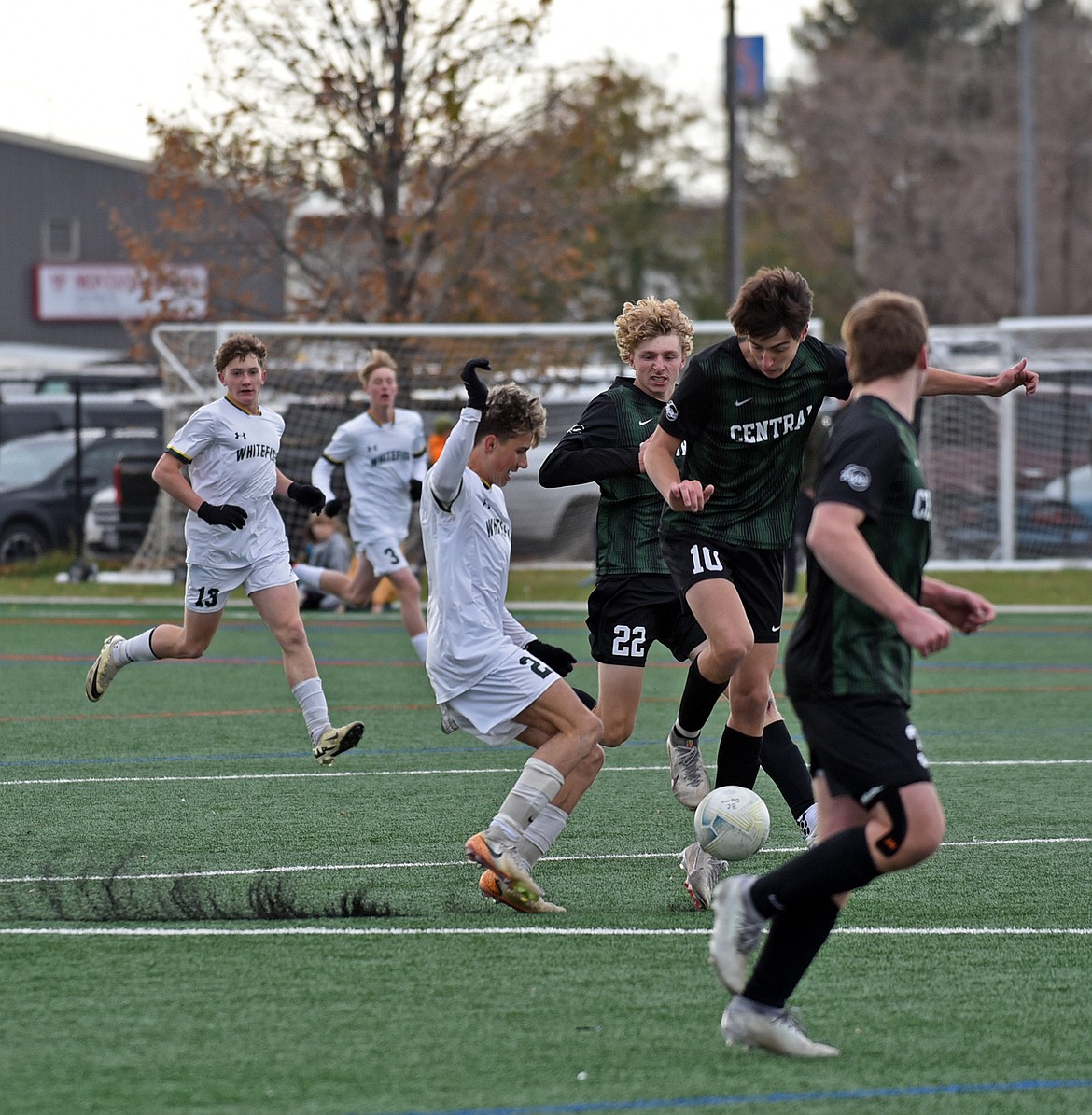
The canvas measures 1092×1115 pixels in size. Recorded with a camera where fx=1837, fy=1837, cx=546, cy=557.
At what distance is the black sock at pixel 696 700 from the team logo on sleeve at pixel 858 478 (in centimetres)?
248

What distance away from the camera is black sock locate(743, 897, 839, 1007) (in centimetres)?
433

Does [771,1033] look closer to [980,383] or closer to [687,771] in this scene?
[687,771]

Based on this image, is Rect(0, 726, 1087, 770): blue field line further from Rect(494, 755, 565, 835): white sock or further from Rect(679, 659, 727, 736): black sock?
Rect(494, 755, 565, 835): white sock

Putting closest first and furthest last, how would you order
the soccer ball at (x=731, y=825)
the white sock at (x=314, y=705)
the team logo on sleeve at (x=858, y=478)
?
the team logo on sleeve at (x=858, y=478) → the soccer ball at (x=731, y=825) → the white sock at (x=314, y=705)

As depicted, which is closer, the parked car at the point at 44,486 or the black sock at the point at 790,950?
the black sock at the point at 790,950

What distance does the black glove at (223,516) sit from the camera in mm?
8891

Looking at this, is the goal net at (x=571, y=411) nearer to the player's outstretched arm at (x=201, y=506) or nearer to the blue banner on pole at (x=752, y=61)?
the blue banner on pole at (x=752, y=61)

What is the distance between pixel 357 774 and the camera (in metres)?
9.06

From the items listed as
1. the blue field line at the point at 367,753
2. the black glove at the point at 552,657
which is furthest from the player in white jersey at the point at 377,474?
the black glove at the point at 552,657

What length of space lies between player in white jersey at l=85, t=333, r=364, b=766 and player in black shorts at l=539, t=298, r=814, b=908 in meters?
2.18

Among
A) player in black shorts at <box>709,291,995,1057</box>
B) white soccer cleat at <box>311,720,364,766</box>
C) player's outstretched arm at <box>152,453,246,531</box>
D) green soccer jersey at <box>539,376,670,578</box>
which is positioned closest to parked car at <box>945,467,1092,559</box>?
player's outstretched arm at <box>152,453,246,531</box>

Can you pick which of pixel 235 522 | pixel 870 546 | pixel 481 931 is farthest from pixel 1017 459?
pixel 870 546

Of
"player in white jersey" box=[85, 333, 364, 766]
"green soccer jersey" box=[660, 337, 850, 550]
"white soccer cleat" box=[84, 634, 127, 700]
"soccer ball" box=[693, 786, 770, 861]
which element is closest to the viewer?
"soccer ball" box=[693, 786, 770, 861]

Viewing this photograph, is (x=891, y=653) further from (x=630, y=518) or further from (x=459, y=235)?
(x=459, y=235)
